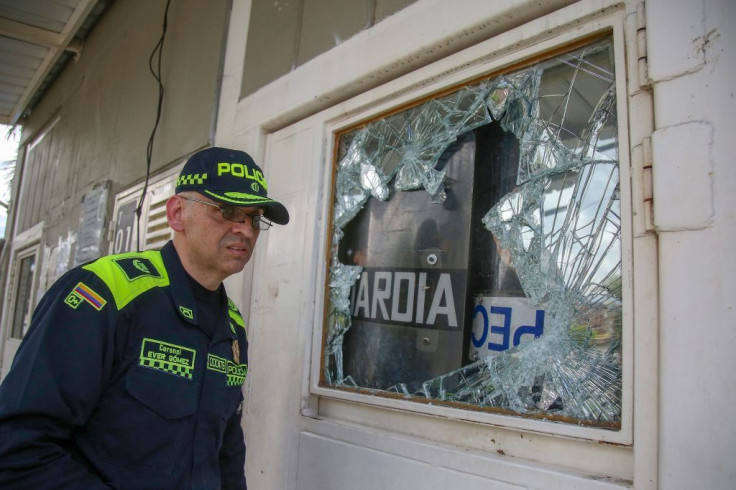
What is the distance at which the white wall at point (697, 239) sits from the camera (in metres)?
1.00

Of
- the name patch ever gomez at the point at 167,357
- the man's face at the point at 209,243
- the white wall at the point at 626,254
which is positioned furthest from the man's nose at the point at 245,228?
the white wall at the point at 626,254

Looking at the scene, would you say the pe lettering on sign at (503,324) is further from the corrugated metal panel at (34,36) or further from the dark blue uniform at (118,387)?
the corrugated metal panel at (34,36)

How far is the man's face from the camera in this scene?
4.85ft

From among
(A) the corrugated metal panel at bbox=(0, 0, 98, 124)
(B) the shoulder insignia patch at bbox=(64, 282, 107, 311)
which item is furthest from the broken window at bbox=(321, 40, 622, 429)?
(A) the corrugated metal panel at bbox=(0, 0, 98, 124)

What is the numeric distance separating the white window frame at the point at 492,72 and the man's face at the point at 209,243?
24.3 inches

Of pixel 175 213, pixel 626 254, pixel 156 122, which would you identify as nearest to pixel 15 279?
pixel 156 122

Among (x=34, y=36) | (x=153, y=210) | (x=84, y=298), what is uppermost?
(x=34, y=36)

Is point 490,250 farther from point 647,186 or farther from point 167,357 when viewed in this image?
point 167,357

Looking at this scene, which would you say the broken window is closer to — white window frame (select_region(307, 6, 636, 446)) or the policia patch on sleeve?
white window frame (select_region(307, 6, 636, 446))

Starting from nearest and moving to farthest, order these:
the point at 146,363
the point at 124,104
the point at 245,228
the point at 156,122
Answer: the point at 146,363, the point at 245,228, the point at 156,122, the point at 124,104

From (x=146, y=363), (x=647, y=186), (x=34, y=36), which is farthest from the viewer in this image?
(x=34, y=36)

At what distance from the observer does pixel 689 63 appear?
43.5 inches

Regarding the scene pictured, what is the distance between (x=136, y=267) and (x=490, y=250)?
3.39ft

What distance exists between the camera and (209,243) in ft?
4.84
